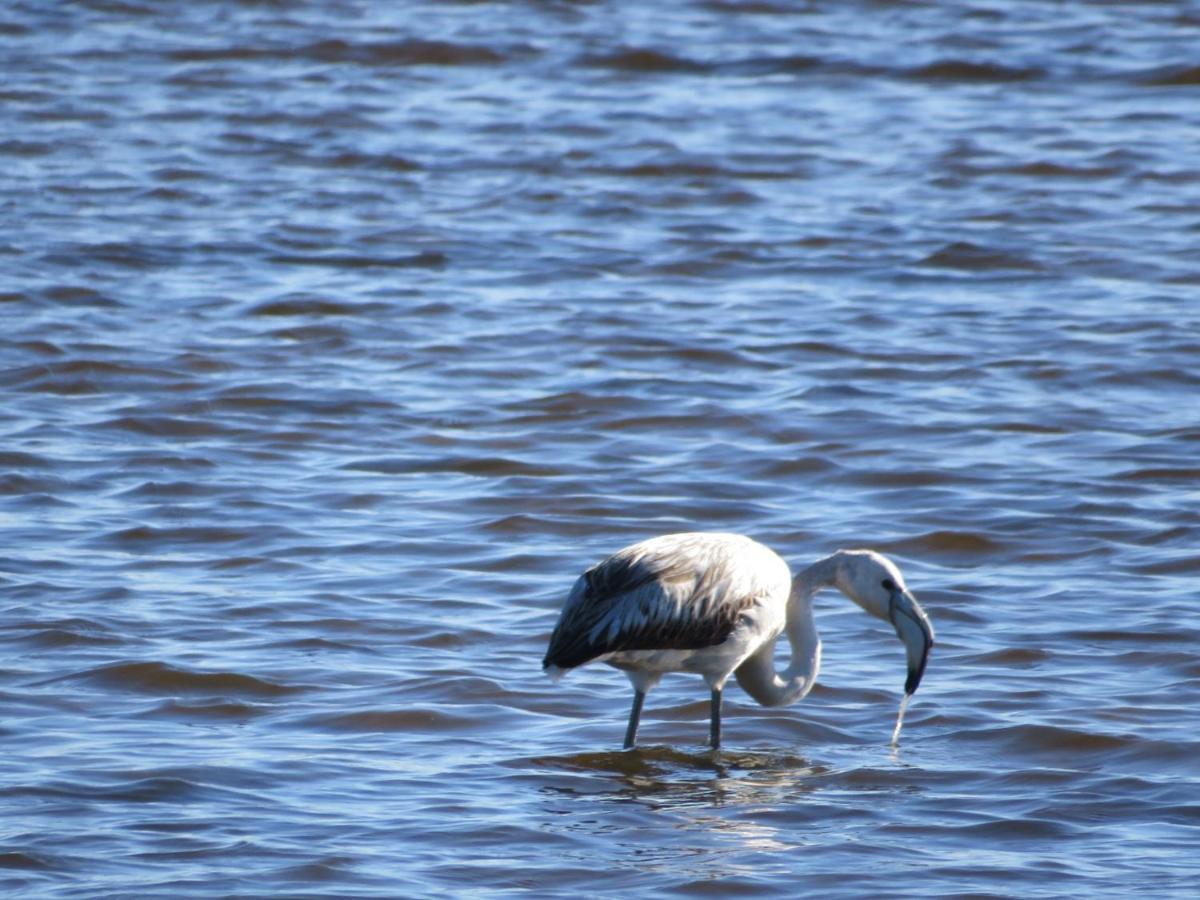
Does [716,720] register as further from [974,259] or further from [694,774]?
[974,259]

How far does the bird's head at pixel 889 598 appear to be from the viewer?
7.68m

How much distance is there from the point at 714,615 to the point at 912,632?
27.9 inches

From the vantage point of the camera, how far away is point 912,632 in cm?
770

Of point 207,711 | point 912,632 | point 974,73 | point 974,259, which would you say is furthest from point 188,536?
point 974,73

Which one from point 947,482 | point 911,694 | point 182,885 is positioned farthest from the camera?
point 947,482

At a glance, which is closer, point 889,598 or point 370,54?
point 889,598

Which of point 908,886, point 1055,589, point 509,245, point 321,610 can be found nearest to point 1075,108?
point 509,245

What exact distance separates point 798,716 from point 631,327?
6007 millimetres

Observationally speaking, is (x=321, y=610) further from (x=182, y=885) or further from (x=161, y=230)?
(x=161, y=230)

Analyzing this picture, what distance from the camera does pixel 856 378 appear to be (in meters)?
13.0

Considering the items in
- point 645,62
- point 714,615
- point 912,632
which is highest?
point 645,62

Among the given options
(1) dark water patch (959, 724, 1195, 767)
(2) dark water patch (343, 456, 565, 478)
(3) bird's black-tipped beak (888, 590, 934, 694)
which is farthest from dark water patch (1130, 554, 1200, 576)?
(2) dark water patch (343, 456, 565, 478)

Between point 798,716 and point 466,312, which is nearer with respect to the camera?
point 798,716

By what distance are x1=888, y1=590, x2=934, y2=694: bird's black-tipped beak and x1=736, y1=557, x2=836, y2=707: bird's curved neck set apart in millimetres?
270
